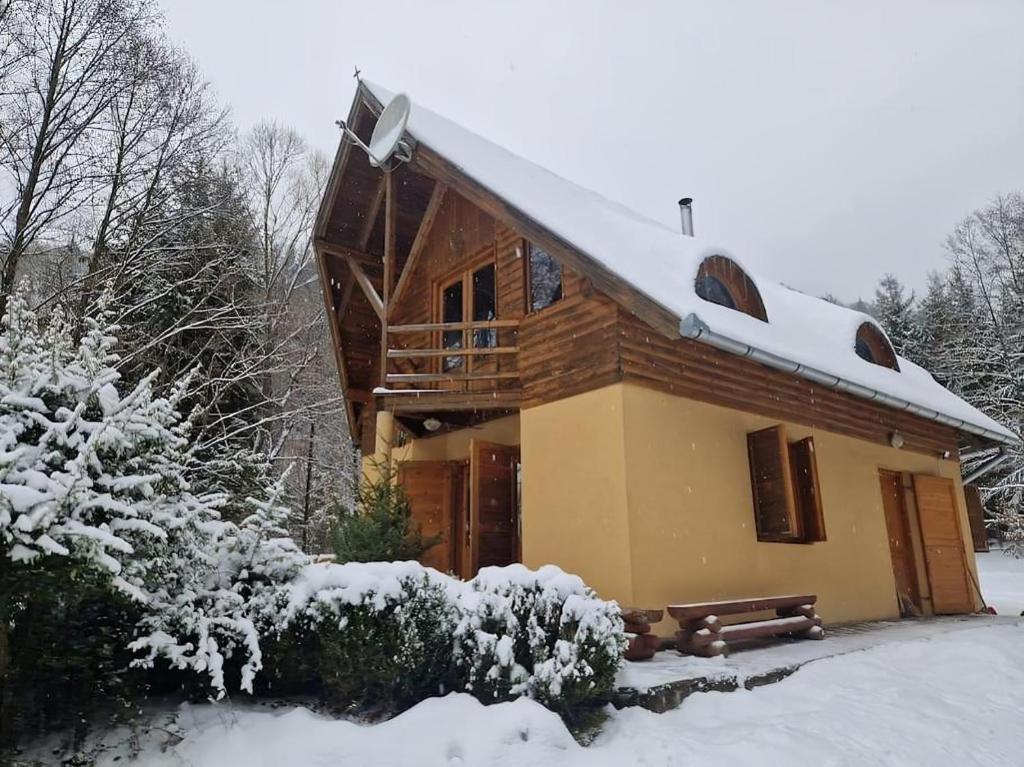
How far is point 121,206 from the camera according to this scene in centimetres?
1049

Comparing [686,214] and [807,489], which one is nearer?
[807,489]

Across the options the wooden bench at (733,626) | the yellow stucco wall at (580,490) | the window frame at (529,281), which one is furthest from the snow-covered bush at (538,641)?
the window frame at (529,281)

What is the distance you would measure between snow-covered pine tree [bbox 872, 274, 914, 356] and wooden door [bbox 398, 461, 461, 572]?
19765 millimetres

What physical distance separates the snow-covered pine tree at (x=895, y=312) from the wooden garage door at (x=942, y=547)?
1529cm

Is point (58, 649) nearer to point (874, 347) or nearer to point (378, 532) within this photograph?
point (378, 532)

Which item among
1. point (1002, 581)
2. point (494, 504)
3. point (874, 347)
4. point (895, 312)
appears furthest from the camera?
point (895, 312)

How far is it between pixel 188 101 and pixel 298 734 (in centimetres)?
1048

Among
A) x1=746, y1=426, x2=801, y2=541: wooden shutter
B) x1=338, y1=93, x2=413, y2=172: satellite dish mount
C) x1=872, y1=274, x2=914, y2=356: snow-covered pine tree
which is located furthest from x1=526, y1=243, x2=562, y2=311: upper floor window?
x1=872, y1=274, x2=914, y2=356: snow-covered pine tree

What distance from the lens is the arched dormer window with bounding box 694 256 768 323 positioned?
7887mm

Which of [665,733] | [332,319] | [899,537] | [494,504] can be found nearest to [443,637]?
[665,733]

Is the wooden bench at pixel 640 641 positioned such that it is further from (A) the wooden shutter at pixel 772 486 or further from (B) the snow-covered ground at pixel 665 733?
(A) the wooden shutter at pixel 772 486

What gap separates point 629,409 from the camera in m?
6.65

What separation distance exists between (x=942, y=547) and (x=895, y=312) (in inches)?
710

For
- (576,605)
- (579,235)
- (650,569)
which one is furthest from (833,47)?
(576,605)
